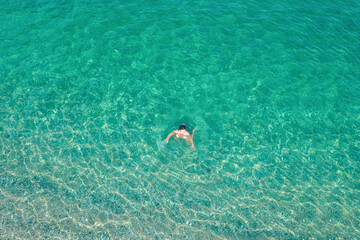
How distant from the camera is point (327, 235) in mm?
11789

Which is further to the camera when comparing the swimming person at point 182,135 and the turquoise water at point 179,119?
the swimming person at point 182,135

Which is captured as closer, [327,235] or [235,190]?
[327,235]

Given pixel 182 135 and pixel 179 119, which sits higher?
pixel 182 135

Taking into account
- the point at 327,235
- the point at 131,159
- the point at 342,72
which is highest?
the point at 342,72

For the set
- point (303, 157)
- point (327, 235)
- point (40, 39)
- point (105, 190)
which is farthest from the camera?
point (40, 39)

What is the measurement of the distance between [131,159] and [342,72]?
17220 mm

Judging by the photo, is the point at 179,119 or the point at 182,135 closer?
the point at 182,135

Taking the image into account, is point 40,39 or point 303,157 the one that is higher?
point 40,39

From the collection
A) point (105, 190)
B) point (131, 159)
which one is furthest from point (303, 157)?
point (105, 190)

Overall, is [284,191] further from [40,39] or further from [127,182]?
[40,39]

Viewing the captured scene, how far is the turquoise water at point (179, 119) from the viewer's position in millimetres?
12031

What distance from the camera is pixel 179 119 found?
16.2 m

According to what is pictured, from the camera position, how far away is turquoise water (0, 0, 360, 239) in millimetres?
12031

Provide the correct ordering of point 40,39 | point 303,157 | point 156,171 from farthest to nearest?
point 40,39
point 303,157
point 156,171
